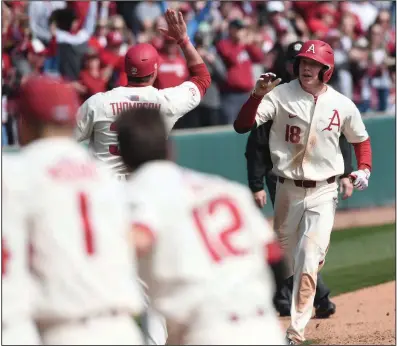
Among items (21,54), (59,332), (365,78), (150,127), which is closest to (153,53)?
(150,127)

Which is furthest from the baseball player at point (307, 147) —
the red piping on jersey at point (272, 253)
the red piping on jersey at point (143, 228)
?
the red piping on jersey at point (143, 228)

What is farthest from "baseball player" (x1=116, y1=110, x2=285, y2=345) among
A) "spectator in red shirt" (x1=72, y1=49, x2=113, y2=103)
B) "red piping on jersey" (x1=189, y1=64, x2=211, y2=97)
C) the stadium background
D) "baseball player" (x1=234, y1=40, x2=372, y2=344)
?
"spectator in red shirt" (x1=72, y1=49, x2=113, y2=103)

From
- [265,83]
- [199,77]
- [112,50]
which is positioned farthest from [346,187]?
[112,50]

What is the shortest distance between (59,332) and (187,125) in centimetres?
1142

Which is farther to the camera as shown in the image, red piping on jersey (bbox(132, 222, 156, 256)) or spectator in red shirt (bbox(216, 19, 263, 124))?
spectator in red shirt (bbox(216, 19, 263, 124))

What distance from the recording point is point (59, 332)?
4762 millimetres

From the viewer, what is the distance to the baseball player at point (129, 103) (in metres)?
8.12

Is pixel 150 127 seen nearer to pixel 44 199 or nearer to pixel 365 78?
pixel 44 199

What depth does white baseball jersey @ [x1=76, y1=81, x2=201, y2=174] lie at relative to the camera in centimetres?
811

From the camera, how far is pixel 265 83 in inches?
334

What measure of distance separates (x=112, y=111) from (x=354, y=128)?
6.86 feet

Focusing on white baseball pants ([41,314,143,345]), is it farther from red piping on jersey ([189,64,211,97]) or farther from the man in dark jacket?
the man in dark jacket

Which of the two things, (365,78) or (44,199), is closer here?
(44,199)

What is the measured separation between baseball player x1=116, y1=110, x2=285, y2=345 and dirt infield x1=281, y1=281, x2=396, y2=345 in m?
4.05
